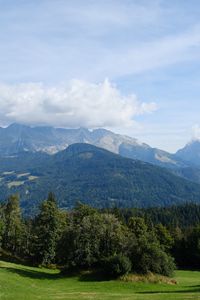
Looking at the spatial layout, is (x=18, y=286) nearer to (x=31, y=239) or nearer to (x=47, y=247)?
(x=47, y=247)

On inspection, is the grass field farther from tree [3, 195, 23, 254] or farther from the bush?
tree [3, 195, 23, 254]

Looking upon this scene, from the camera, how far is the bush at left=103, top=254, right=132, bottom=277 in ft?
224

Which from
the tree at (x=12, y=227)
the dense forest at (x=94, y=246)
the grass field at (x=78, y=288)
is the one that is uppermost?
the tree at (x=12, y=227)

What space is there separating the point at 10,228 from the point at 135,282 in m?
66.5

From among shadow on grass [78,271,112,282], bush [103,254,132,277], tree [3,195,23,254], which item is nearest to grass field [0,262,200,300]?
shadow on grass [78,271,112,282]

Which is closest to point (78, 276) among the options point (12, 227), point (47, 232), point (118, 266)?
point (118, 266)

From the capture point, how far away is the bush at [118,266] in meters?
68.4

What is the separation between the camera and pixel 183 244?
429ft

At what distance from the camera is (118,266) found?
68.2 meters

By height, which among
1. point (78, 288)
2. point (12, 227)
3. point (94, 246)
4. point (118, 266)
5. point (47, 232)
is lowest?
point (78, 288)

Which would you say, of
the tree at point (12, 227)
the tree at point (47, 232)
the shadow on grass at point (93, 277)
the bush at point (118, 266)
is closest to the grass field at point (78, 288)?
the shadow on grass at point (93, 277)

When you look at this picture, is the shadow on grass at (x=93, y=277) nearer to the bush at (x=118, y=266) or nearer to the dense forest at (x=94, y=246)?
the dense forest at (x=94, y=246)

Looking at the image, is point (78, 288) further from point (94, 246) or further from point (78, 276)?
point (94, 246)

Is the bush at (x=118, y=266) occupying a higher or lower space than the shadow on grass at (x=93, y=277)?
higher
